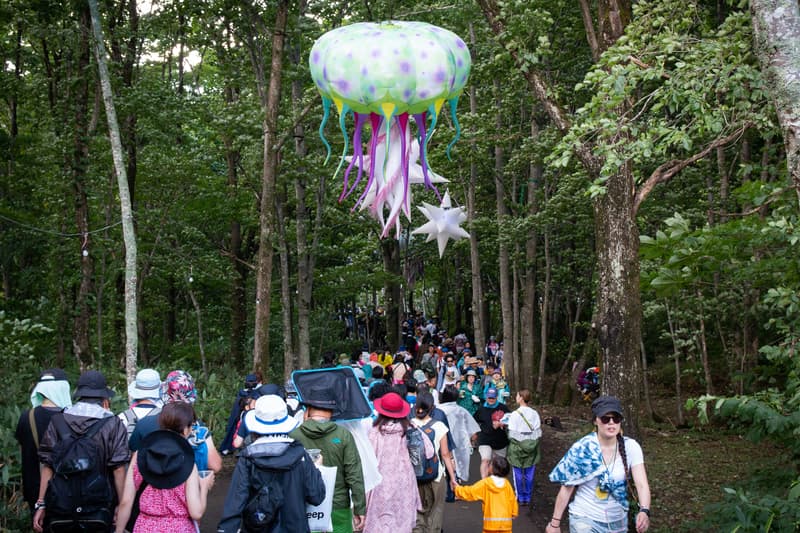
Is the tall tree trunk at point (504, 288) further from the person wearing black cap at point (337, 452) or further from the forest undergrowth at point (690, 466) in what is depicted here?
the person wearing black cap at point (337, 452)

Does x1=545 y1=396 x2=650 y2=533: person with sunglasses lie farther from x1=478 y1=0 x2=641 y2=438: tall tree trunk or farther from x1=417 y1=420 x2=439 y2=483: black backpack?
x1=478 y1=0 x2=641 y2=438: tall tree trunk

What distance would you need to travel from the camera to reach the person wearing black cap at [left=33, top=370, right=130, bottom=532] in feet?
18.9

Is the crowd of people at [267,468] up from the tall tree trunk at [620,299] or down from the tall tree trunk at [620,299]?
down

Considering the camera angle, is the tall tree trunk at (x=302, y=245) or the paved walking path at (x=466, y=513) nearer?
the paved walking path at (x=466, y=513)

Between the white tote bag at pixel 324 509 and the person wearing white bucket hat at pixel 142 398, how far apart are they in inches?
57.4

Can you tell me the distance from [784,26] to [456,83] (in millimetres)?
2762

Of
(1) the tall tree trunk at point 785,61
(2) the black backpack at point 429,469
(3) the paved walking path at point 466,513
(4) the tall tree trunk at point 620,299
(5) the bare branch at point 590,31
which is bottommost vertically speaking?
(3) the paved walking path at point 466,513

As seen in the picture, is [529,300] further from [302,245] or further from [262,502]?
[262,502]

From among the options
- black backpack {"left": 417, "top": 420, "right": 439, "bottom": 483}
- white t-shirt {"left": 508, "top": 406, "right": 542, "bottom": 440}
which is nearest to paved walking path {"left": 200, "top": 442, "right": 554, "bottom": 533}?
white t-shirt {"left": 508, "top": 406, "right": 542, "bottom": 440}

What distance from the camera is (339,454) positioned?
6270 millimetres

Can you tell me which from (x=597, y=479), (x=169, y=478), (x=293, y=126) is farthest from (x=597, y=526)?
(x=293, y=126)

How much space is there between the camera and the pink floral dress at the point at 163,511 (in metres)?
5.24

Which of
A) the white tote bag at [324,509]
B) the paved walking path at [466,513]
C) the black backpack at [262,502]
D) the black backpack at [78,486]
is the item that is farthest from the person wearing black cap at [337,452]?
the paved walking path at [466,513]

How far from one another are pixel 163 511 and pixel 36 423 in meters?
1.99
